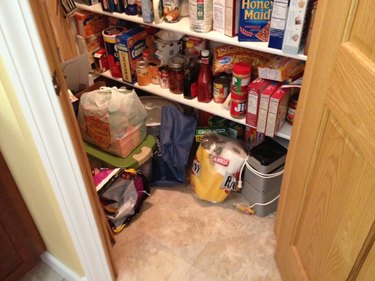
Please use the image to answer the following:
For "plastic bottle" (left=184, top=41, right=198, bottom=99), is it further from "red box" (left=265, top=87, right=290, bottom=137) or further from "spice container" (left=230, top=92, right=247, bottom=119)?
"red box" (left=265, top=87, right=290, bottom=137)

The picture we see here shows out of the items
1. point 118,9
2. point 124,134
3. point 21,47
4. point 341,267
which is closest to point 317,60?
point 341,267

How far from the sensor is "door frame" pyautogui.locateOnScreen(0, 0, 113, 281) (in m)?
0.75

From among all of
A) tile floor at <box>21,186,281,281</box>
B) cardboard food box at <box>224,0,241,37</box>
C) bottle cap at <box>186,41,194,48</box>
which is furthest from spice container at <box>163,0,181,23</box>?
tile floor at <box>21,186,281,281</box>

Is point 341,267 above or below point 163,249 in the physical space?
above

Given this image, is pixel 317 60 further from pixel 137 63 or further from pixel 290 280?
pixel 137 63

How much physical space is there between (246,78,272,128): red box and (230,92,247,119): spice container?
46 mm

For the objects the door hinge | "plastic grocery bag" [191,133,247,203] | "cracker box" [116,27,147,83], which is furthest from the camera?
"cracker box" [116,27,147,83]

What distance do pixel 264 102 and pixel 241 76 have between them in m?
0.15

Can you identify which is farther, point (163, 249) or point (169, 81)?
point (169, 81)

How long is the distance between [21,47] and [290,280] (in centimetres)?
120

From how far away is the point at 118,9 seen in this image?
1699mm

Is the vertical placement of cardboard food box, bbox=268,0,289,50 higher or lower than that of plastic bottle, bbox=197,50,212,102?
higher

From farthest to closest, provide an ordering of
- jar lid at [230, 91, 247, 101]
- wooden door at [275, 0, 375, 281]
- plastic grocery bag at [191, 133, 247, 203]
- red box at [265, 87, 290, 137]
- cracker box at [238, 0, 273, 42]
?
plastic grocery bag at [191, 133, 247, 203], jar lid at [230, 91, 247, 101], red box at [265, 87, 290, 137], cracker box at [238, 0, 273, 42], wooden door at [275, 0, 375, 281]

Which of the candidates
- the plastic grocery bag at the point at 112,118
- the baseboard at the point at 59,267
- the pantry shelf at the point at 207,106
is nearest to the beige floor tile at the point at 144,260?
the baseboard at the point at 59,267
